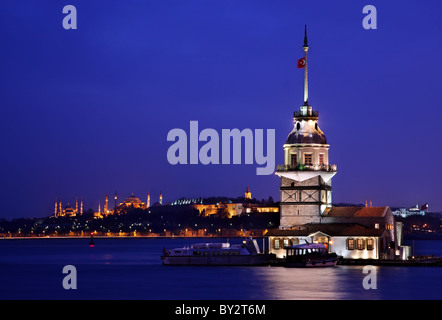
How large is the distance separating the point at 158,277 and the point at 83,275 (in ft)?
38.2

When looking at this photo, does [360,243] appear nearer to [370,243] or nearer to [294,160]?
[370,243]

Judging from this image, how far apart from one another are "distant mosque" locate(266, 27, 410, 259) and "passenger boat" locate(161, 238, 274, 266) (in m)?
2.18

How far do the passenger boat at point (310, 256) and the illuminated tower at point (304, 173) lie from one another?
4.96 m

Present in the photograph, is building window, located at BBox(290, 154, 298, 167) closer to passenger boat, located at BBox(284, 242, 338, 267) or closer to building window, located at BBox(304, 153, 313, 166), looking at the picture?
Answer: building window, located at BBox(304, 153, 313, 166)

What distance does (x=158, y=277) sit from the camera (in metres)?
86.9

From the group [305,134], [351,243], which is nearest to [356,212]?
[351,243]

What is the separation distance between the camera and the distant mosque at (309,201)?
93.5 m

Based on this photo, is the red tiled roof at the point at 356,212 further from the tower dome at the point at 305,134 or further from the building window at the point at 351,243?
the tower dome at the point at 305,134

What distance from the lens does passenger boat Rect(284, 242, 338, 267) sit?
8906 centimetres

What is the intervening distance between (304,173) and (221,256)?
12.6 m

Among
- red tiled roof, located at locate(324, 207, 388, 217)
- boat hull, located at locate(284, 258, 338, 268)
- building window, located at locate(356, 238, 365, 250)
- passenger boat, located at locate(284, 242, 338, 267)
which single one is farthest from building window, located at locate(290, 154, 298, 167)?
boat hull, located at locate(284, 258, 338, 268)

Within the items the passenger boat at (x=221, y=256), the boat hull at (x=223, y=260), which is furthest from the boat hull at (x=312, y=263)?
the boat hull at (x=223, y=260)

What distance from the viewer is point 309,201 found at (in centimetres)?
9481
